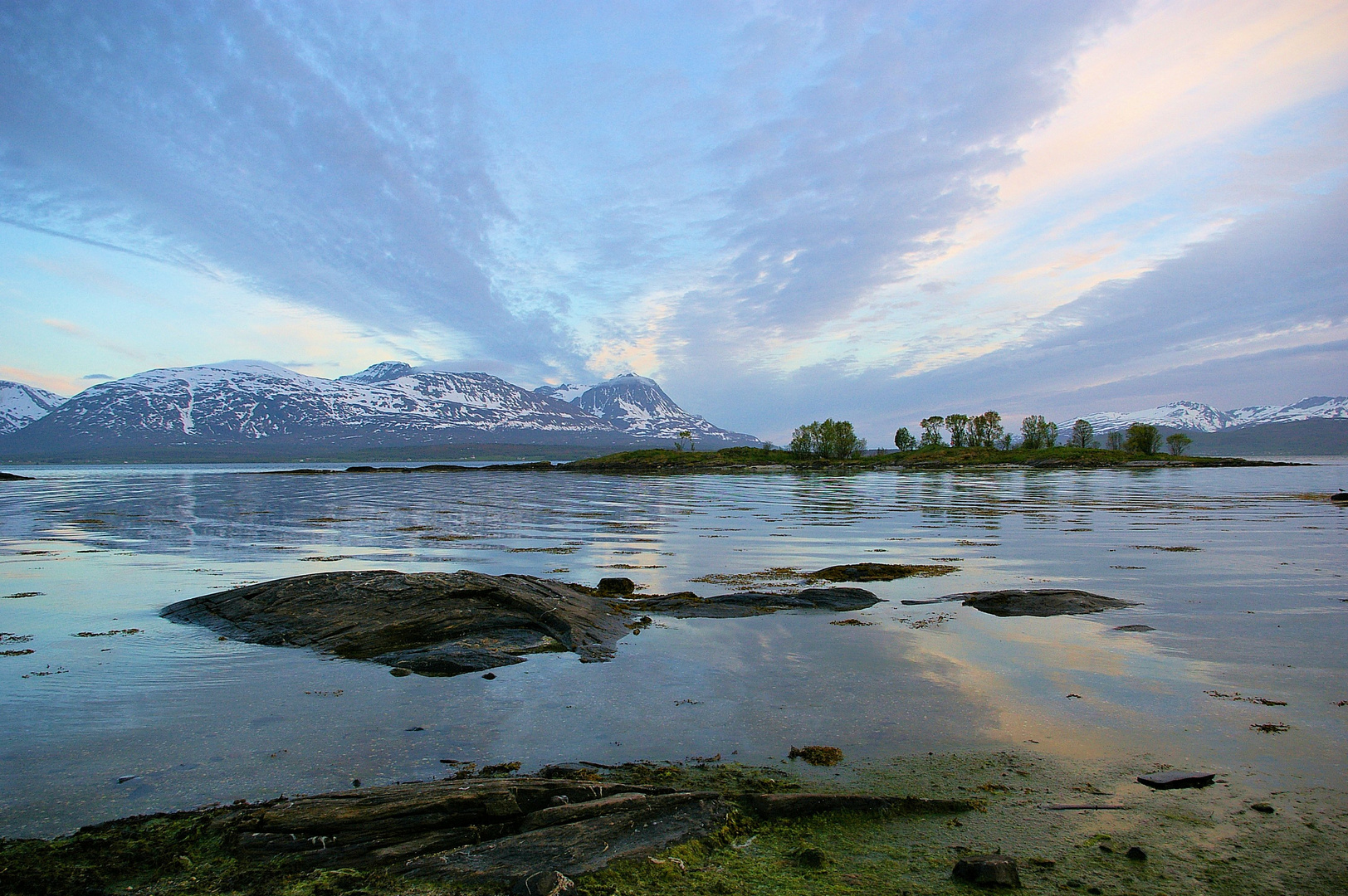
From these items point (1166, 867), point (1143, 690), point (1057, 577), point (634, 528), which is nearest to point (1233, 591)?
point (1057, 577)

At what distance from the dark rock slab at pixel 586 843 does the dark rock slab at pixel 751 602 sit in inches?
338

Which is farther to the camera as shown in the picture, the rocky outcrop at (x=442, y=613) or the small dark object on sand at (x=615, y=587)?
the small dark object on sand at (x=615, y=587)

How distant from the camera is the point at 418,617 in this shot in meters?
12.6

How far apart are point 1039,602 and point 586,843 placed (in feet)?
42.4

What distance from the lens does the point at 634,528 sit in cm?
3378

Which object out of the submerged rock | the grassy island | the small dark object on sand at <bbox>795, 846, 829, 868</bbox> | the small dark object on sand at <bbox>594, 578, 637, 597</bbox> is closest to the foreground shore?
the small dark object on sand at <bbox>795, 846, 829, 868</bbox>

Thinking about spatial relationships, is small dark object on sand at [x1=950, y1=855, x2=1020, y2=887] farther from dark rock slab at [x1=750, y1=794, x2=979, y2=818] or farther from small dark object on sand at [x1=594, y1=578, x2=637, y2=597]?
small dark object on sand at [x1=594, y1=578, x2=637, y2=597]

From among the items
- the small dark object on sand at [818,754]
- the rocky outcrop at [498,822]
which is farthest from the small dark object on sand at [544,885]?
the small dark object on sand at [818,754]

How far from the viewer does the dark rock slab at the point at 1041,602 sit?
14.2 m

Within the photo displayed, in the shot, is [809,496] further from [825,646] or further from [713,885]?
[713,885]

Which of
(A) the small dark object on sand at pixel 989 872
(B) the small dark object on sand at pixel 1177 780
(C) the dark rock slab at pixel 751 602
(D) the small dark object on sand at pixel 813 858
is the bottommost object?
(C) the dark rock slab at pixel 751 602

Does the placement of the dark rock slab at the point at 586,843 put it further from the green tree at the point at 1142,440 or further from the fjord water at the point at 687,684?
the green tree at the point at 1142,440

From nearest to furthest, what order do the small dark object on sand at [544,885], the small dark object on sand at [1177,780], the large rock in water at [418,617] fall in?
the small dark object on sand at [544,885] < the small dark object on sand at [1177,780] < the large rock in water at [418,617]

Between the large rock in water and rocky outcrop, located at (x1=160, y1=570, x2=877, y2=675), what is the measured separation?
20mm
